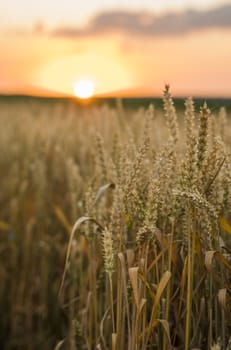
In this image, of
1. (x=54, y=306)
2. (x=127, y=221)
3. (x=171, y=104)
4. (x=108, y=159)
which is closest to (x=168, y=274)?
(x=127, y=221)

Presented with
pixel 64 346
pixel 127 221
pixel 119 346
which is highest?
pixel 127 221

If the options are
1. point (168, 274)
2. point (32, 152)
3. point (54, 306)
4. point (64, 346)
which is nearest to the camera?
point (168, 274)

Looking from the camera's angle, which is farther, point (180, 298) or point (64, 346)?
point (64, 346)

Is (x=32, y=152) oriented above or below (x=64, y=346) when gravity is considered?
above

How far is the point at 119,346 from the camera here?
6.13ft

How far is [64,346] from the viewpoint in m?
3.34

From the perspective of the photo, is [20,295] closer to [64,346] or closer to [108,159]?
[64,346]

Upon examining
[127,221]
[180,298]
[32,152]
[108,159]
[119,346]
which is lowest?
[119,346]

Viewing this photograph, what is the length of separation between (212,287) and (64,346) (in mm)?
1699

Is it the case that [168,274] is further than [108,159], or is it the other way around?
[108,159]

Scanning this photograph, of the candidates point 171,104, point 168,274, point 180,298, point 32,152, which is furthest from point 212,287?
point 32,152

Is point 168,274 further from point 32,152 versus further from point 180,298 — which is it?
point 32,152

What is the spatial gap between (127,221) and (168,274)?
30 centimetres

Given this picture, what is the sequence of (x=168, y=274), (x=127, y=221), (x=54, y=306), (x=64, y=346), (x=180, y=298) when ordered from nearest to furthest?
(x=168, y=274) → (x=180, y=298) → (x=127, y=221) → (x=64, y=346) → (x=54, y=306)
